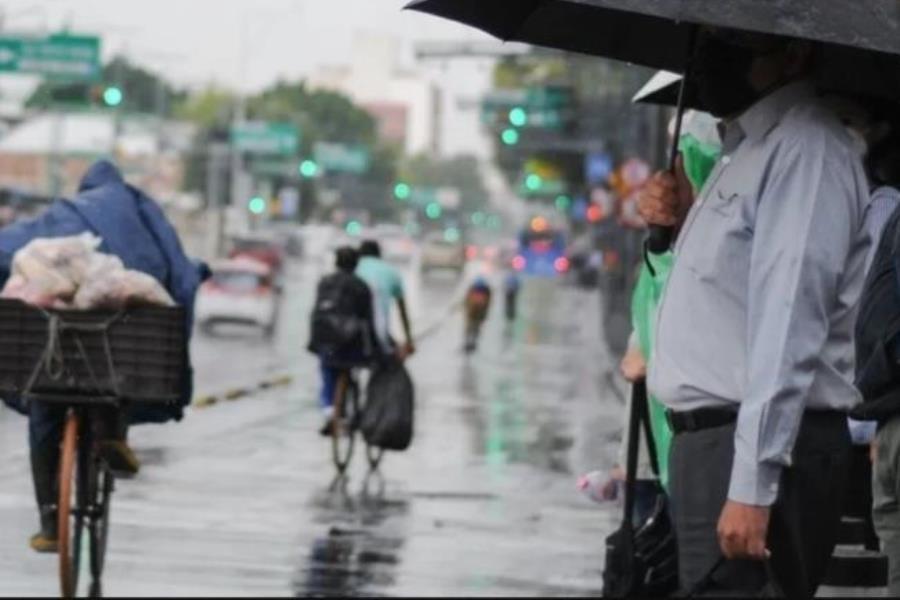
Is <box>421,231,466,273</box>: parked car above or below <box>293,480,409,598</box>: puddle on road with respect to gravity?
below

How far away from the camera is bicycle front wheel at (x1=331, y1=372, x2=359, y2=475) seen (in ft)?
63.6

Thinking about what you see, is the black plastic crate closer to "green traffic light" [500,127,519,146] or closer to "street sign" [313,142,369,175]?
"green traffic light" [500,127,519,146]

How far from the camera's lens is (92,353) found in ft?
34.1

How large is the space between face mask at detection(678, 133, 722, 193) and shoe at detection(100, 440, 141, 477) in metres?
2.80

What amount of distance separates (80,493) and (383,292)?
9.40m

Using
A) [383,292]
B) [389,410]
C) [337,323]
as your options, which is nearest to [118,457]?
[389,410]

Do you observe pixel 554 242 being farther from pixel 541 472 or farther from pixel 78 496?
pixel 78 496

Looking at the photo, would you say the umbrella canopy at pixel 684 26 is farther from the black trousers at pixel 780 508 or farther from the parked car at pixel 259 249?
the parked car at pixel 259 249

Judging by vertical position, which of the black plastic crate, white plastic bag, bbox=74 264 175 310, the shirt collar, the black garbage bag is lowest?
the black garbage bag

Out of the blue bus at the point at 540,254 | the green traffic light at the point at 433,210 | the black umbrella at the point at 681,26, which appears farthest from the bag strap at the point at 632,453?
the green traffic light at the point at 433,210

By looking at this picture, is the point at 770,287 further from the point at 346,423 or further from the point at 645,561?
the point at 346,423

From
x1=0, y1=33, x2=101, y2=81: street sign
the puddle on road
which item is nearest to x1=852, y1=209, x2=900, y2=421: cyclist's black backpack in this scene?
the puddle on road

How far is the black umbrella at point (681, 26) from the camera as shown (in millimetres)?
5375

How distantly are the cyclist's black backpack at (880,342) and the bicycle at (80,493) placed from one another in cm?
441
